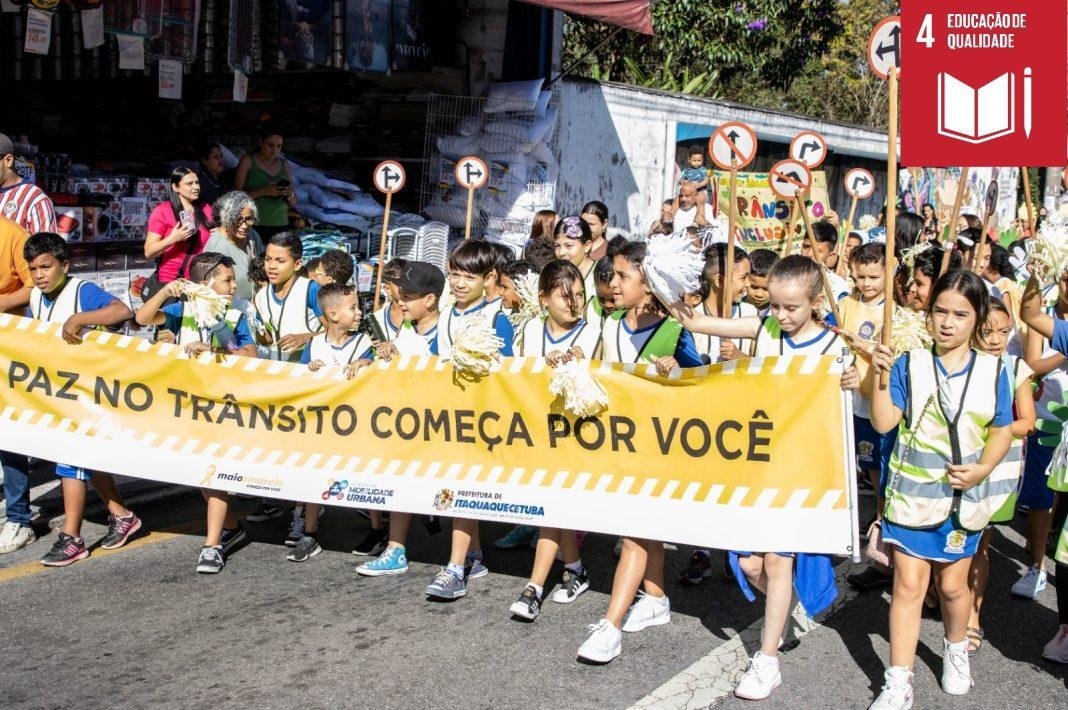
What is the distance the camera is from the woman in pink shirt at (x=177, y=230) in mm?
9312

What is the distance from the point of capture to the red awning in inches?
451

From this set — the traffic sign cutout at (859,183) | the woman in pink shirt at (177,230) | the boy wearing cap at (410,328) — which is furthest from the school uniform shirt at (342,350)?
the traffic sign cutout at (859,183)

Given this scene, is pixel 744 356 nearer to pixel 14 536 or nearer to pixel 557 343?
pixel 557 343

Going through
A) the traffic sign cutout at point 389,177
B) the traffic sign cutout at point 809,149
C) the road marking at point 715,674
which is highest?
the traffic sign cutout at point 809,149

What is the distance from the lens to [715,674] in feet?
17.3

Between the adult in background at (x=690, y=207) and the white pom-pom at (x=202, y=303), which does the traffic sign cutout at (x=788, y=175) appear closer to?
the adult in background at (x=690, y=207)

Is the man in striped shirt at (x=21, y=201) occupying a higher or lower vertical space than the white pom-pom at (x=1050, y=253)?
higher

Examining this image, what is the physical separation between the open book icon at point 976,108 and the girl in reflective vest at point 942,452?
3.02ft

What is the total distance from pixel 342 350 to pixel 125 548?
1.70m

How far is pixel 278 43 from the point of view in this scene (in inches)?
458

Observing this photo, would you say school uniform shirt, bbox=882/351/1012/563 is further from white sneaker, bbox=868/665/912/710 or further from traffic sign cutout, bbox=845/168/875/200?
traffic sign cutout, bbox=845/168/875/200

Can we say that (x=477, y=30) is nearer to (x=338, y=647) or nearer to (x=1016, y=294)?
(x=1016, y=294)

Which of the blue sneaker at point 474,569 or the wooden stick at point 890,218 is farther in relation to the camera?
the blue sneaker at point 474,569

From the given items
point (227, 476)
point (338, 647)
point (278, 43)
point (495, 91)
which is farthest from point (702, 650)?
point (495, 91)
